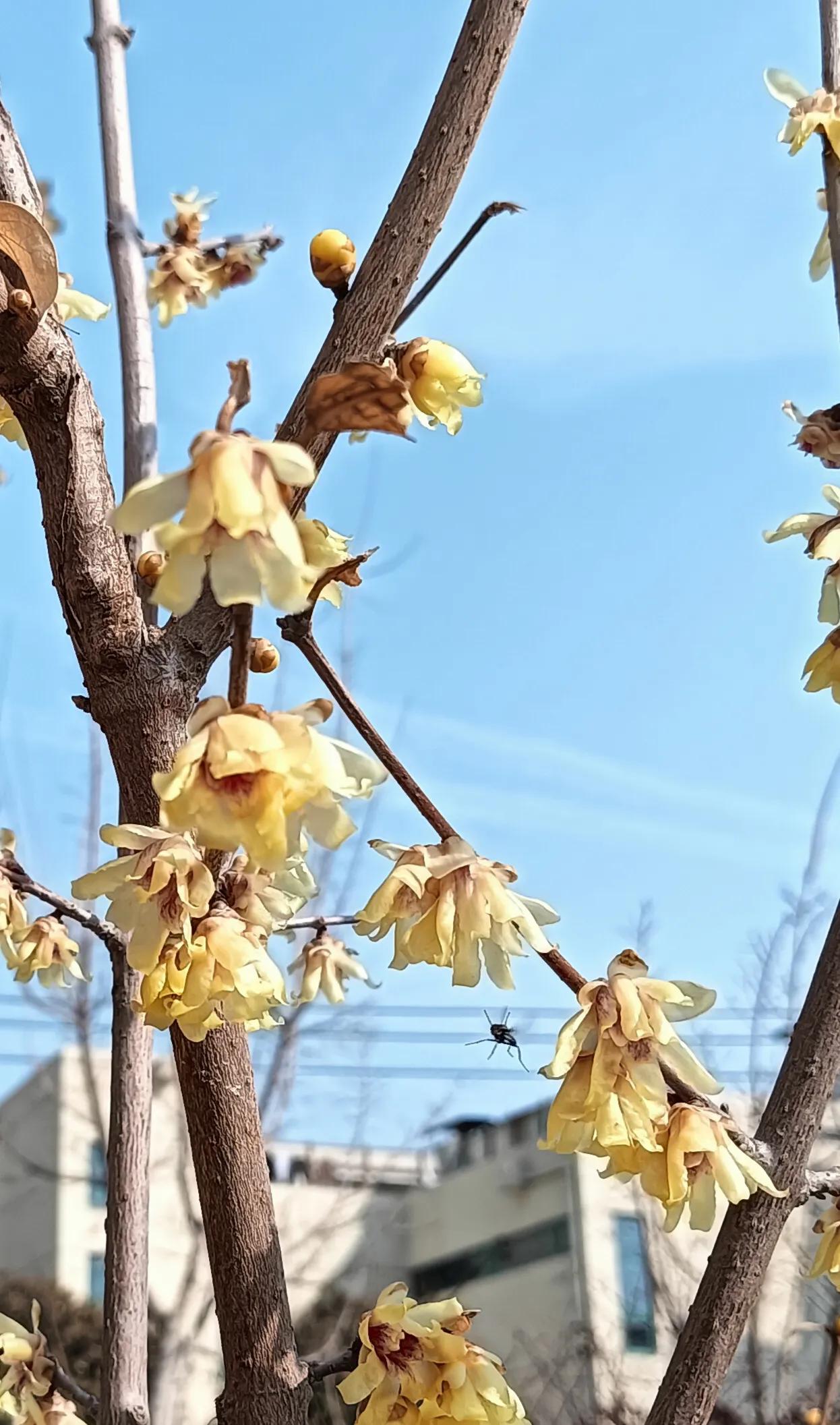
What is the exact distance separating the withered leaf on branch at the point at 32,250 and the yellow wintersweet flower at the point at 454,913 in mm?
424

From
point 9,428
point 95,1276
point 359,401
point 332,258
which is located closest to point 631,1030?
point 359,401

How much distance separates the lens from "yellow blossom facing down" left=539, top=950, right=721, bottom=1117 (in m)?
0.82

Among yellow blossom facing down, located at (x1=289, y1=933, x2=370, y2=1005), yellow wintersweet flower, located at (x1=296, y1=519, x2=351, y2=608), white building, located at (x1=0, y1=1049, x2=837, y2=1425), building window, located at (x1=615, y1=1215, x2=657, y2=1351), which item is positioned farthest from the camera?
building window, located at (x1=615, y1=1215, x2=657, y2=1351)

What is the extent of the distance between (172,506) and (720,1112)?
54cm

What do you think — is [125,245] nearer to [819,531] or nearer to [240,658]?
[819,531]

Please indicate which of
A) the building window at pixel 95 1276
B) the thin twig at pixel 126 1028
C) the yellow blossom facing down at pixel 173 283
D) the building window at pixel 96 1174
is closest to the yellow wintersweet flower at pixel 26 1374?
the thin twig at pixel 126 1028

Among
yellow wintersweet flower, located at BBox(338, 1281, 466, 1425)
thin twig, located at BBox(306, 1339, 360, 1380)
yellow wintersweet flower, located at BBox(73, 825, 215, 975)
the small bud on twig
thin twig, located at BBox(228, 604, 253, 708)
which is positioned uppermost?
the small bud on twig

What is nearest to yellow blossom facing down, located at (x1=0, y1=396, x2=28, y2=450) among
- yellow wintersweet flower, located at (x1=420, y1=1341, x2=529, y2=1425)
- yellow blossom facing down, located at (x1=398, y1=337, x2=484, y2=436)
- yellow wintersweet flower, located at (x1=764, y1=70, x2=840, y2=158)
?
yellow blossom facing down, located at (x1=398, y1=337, x2=484, y2=436)

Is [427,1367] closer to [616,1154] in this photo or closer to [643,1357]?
[616,1154]

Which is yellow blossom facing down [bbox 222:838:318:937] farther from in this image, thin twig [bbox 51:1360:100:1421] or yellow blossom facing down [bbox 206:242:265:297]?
yellow blossom facing down [bbox 206:242:265:297]

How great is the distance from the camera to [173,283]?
216cm

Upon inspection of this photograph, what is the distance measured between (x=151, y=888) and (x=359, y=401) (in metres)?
0.31

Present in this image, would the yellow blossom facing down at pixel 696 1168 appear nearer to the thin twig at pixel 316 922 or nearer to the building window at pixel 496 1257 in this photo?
the thin twig at pixel 316 922

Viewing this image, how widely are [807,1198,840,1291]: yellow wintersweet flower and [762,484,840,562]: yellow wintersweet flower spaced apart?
0.52 metres
